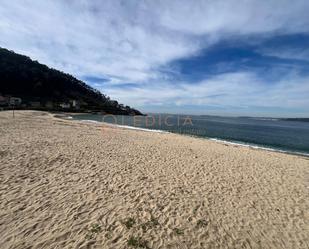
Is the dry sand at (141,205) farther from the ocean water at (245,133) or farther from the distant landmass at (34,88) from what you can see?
the distant landmass at (34,88)

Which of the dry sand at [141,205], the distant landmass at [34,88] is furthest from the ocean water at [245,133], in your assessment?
the distant landmass at [34,88]

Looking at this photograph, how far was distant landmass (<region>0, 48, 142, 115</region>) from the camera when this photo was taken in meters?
84.2

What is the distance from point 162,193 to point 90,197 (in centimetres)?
215

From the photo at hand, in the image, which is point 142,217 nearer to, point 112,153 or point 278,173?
point 112,153

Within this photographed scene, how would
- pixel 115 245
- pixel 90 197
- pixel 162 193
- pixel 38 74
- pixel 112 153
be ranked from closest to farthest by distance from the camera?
pixel 115 245
pixel 90 197
pixel 162 193
pixel 112 153
pixel 38 74

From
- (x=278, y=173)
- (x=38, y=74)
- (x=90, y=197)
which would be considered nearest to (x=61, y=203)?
(x=90, y=197)

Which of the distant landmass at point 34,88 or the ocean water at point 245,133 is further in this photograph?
the distant landmass at point 34,88

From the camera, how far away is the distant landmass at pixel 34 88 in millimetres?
84250

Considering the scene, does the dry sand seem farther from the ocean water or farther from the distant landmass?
the distant landmass

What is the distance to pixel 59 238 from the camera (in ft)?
12.9

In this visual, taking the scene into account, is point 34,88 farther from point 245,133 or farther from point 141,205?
point 141,205

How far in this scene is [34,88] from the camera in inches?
3701

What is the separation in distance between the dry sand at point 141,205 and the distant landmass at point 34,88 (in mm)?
76736

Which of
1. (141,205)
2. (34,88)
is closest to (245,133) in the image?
(141,205)
